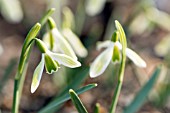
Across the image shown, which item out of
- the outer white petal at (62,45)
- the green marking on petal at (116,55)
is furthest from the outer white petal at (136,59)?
the outer white petal at (62,45)

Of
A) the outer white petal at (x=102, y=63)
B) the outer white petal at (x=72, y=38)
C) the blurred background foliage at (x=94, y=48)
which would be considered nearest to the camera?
the outer white petal at (x=102, y=63)

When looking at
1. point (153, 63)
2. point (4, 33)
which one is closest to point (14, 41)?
point (4, 33)

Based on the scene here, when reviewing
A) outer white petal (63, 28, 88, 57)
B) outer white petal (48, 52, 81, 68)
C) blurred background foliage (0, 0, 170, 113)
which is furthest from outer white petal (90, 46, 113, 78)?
outer white petal (63, 28, 88, 57)

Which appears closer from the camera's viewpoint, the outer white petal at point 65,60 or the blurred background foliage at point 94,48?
the outer white petal at point 65,60

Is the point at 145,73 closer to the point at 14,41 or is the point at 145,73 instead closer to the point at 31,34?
the point at 14,41

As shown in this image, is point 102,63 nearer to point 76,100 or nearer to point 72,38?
point 76,100

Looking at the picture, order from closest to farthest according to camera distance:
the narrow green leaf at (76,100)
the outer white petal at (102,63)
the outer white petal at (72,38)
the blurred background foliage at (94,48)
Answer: the narrow green leaf at (76,100) → the outer white petal at (102,63) → the outer white petal at (72,38) → the blurred background foliage at (94,48)

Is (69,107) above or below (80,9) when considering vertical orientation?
below

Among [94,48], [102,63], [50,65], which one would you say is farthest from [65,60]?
[94,48]

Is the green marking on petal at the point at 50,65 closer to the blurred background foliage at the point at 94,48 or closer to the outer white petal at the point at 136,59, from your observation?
the outer white petal at the point at 136,59
